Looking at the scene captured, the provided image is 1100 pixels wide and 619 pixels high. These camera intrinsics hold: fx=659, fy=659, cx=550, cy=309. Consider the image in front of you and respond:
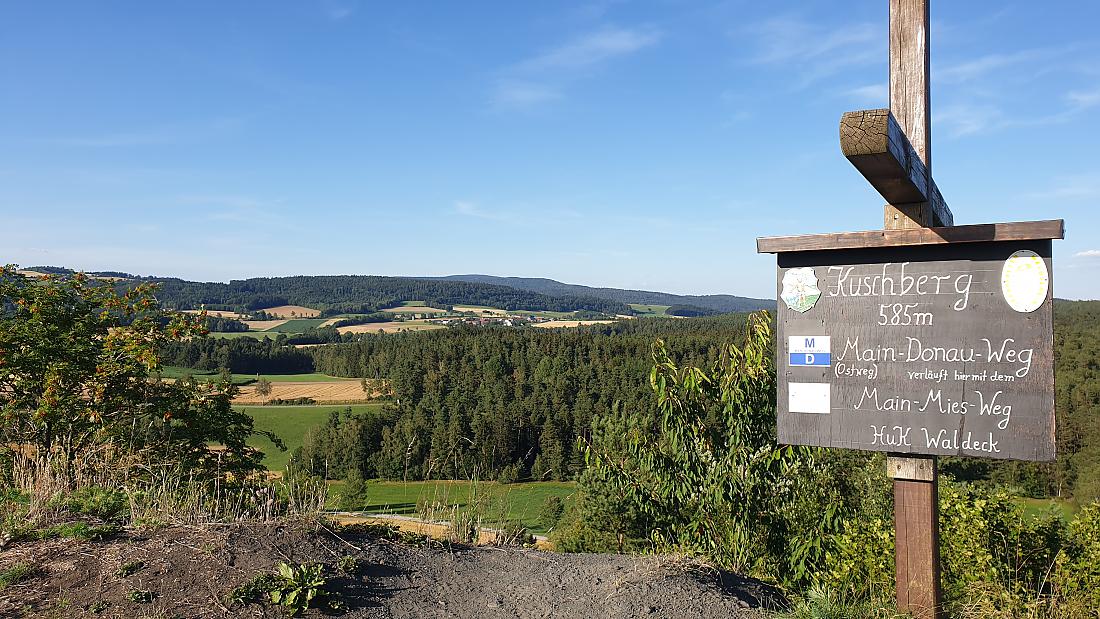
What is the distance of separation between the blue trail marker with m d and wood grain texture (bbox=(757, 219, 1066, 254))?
1.66 feet

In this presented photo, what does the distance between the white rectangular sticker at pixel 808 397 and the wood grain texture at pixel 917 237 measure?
2.55 ft

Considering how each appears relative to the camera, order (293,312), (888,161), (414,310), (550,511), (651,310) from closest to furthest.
Answer: (888,161) → (550,511) → (293,312) → (414,310) → (651,310)

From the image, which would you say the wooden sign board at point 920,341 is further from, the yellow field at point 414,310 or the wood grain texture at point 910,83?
the yellow field at point 414,310

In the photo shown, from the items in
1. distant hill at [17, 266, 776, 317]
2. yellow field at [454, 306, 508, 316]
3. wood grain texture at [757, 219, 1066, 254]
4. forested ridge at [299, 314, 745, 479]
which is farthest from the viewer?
yellow field at [454, 306, 508, 316]

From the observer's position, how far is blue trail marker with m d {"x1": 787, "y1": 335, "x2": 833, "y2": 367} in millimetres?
3736

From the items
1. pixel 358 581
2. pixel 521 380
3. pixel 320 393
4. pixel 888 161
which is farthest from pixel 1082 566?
pixel 521 380

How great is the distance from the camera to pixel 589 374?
6506 cm

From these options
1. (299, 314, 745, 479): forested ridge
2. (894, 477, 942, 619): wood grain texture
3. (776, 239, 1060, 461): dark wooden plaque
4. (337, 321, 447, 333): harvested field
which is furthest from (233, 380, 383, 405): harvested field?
(894, 477, 942, 619): wood grain texture

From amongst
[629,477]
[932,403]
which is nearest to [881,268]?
[932,403]

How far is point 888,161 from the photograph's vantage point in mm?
2832

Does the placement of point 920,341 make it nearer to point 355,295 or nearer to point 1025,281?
point 1025,281

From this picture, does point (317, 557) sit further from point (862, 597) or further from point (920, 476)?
point (862, 597)

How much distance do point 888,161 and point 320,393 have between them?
209 feet

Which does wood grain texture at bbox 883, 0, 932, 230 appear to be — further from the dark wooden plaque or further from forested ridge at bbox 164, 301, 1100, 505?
forested ridge at bbox 164, 301, 1100, 505
